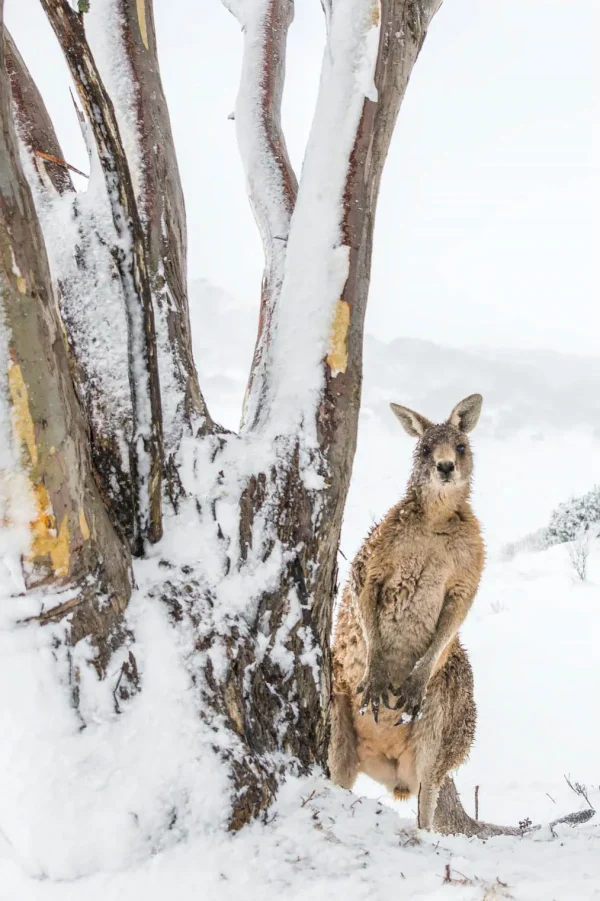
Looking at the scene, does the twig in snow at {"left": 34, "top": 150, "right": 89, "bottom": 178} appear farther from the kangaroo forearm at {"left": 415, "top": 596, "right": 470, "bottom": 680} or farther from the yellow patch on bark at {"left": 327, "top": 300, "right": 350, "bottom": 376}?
the kangaroo forearm at {"left": 415, "top": 596, "right": 470, "bottom": 680}

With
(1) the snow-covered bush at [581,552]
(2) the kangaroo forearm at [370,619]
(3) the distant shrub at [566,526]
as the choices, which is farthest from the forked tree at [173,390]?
(3) the distant shrub at [566,526]

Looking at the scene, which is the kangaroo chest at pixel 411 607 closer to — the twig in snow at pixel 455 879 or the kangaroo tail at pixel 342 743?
the kangaroo tail at pixel 342 743

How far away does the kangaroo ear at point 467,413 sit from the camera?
385 cm

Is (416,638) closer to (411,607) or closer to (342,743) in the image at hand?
(411,607)

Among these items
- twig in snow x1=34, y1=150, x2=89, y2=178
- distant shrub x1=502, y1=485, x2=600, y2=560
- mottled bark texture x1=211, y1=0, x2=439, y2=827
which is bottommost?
distant shrub x1=502, y1=485, x2=600, y2=560

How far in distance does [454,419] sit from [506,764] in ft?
15.0

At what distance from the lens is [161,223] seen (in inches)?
110

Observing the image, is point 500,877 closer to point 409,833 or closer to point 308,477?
point 409,833

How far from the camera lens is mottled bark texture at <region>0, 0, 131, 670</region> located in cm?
180

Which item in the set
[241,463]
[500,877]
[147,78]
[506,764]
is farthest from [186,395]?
[506,764]

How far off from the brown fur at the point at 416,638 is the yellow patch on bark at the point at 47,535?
2015mm

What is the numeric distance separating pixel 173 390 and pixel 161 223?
0.68 meters

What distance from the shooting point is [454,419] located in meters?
3.89

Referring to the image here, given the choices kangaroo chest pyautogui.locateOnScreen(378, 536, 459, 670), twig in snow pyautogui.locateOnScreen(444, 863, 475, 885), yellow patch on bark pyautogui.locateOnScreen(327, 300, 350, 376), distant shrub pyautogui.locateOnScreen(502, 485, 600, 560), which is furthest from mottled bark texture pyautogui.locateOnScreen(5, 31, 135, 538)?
distant shrub pyautogui.locateOnScreen(502, 485, 600, 560)
